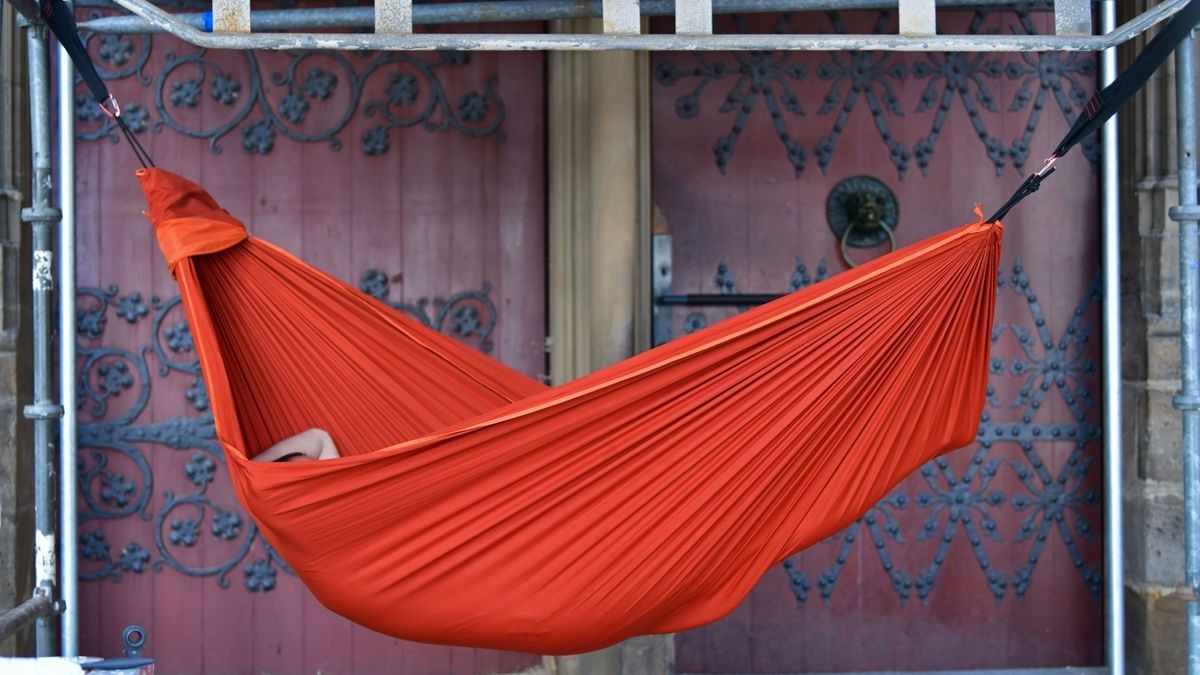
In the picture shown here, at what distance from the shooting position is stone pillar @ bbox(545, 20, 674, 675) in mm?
2771

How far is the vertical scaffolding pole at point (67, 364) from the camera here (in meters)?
2.47

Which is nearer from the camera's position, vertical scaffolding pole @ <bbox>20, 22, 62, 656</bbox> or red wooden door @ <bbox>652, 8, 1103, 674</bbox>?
vertical scaffolding pole @ <bbox>20, 22, 62, 656</bbox>

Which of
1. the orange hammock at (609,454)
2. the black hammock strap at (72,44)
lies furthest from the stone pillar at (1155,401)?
the black hammock strap at (72,44)

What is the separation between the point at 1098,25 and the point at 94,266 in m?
2.99

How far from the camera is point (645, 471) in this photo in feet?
6.45

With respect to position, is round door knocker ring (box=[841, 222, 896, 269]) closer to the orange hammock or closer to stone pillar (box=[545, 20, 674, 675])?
stone pillar (box=[545, 20, 674, 675])

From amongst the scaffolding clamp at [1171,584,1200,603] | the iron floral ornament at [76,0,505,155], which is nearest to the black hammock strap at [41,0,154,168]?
the iron floral ornament at [76,0,505,155]

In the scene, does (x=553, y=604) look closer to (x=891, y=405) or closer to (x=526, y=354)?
(x=891, y=405)

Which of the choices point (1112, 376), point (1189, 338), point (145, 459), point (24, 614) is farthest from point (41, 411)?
point (1112, 376)

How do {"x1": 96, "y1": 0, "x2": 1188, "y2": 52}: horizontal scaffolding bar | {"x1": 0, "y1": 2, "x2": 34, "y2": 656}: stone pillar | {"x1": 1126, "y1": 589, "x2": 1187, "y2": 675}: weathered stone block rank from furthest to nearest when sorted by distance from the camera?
{"x1": 1126, "y1": 589, "x2": 1187, "y2": 675}: weathered stone block → {"x1": 0, "y1": 2, "x2": 34, "y2": 656}: stone pillar → {"x1": 96, "y1": 0, "x2": 1188, "y2": 52}: horizontal scaffolding bar

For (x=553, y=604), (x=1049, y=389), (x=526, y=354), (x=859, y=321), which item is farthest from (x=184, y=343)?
(x=1049, y=389)

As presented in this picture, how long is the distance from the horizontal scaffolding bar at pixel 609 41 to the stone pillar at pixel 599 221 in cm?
Answer: 85

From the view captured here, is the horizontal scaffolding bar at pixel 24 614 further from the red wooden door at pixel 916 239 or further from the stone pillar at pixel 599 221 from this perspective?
the red wooden door at pixel 916 239

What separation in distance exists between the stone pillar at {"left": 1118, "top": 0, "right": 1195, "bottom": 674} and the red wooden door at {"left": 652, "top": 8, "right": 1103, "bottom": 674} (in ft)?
0.63
